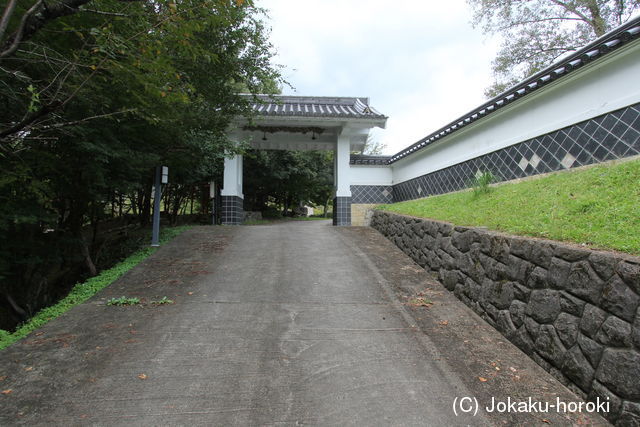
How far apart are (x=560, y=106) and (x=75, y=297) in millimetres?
7470

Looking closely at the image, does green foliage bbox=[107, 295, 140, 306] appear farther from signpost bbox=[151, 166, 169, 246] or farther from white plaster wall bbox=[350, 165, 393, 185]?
white plaster wall bbox=[350, 165, 393, 185]

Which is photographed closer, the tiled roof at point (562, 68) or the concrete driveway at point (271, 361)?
the concrete driveway at point (271, 361)

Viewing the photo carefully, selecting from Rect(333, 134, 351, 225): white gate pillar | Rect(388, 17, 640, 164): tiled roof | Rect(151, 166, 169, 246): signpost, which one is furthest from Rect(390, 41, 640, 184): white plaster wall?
Rect(151, 166, 169, 246): signpost

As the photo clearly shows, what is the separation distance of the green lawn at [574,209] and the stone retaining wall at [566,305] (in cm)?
21

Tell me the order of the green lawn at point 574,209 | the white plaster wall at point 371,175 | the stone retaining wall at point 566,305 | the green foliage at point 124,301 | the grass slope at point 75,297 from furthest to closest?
the white plaster wall at point 371,175 → the green foliage at point 124,301 → the grass slope at point 75,297 → the green lawn at point 574,209 → the stone retaining wall at point 566,305

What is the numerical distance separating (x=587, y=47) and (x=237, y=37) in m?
5.62

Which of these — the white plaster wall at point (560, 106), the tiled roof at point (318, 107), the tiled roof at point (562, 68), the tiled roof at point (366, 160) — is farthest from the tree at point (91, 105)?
the tiled roof at point (366, 160)

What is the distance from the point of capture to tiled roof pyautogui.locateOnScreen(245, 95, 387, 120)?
9.16 metres

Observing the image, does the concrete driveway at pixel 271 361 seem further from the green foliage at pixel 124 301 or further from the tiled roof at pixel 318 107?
the tiled roof at pixel 318 107

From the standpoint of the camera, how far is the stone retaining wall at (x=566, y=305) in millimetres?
1811

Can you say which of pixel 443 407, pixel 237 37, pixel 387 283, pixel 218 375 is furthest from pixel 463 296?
pixel 237 37

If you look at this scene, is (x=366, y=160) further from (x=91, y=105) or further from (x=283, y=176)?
(x=91, y=105)

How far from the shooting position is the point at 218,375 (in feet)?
7.68

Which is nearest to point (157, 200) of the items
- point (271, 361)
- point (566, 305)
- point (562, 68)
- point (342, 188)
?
point (271, 361)
